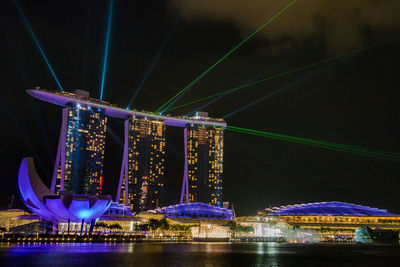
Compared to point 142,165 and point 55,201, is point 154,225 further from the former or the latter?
point 55,201

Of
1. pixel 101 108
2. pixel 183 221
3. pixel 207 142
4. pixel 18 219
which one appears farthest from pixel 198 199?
pixel 18 219

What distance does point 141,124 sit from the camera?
5787 inches

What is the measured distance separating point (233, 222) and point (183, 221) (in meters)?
17.8

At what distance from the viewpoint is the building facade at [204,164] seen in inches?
6097

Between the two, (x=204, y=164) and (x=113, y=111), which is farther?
(x=204, y=164)

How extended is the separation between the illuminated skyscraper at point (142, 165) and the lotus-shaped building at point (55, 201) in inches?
2331

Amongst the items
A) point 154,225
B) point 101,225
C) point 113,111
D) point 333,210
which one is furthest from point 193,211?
point 333,210

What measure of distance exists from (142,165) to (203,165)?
2363 cm

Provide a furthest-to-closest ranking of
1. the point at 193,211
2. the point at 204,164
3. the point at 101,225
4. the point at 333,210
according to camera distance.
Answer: the point at 204,164 → the point at 333,210 → the point at 193,211 → the point at 101,225

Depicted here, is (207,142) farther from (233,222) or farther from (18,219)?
(18,219)

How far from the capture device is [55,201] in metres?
74.2

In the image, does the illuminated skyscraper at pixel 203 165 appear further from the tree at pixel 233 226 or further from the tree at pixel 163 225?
the tree at pixel 163 225

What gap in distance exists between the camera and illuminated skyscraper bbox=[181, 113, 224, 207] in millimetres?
154875

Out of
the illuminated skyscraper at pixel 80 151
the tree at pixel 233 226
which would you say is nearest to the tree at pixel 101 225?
the illuminated skyscraper at pixel 80 151
